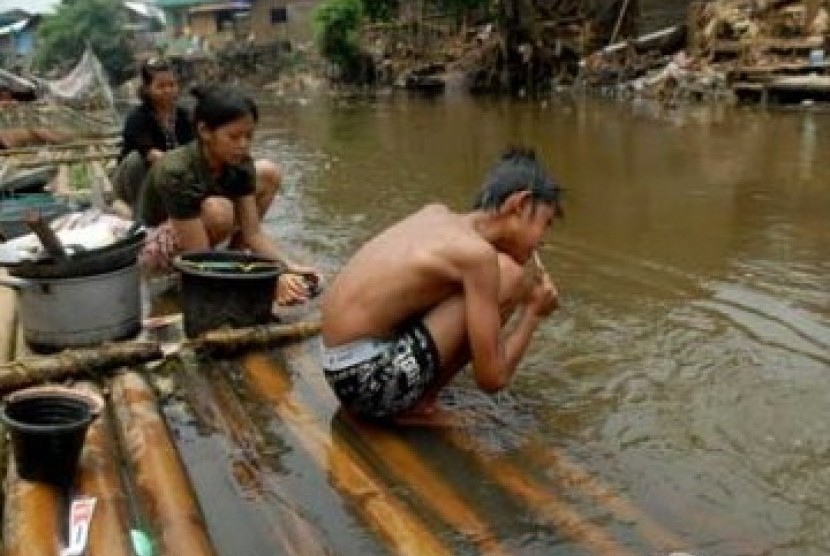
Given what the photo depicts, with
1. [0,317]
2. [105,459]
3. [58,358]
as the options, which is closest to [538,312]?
[105,459]

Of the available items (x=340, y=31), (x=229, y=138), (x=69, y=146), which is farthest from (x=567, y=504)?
(x=340, y=31)

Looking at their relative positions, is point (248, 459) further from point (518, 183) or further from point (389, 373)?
point (518, 183)

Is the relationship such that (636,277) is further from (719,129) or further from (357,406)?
(719,129)

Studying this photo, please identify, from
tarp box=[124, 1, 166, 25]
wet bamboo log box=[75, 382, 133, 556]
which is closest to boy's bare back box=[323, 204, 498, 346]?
wet bamboo log box=[75, 382, 133, 556]

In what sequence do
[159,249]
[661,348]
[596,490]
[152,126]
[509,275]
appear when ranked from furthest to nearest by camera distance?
[152,126] → [159,249] → [661,348] → [509,275] → [596,490]

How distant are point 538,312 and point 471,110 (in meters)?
21.3

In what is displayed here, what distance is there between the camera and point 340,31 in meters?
38.8

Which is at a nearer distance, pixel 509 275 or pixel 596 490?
pixel 596 490

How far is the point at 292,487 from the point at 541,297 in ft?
3.87

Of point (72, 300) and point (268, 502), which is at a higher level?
point (72, 300)

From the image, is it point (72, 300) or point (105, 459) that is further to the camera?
point (72, 300)

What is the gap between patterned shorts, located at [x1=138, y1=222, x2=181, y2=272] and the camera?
19.6 ft

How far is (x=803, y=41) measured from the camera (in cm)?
2178

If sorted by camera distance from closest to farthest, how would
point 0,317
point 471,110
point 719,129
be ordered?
point 0,317 → point 719,129 → point 471,110
